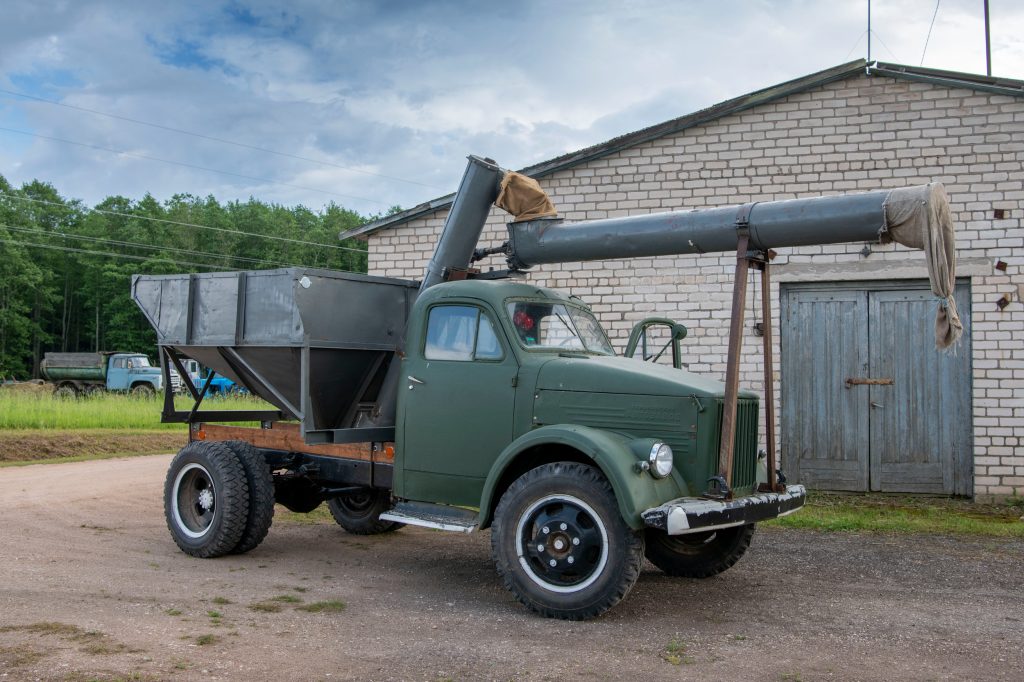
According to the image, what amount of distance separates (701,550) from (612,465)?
1.76m

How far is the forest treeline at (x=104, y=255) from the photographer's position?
59.1 m

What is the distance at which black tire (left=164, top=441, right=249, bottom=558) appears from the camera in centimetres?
738

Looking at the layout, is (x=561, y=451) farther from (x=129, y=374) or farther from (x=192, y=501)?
(x=129, y=374)

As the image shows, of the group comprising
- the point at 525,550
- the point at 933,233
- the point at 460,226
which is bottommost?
the point at 525,550

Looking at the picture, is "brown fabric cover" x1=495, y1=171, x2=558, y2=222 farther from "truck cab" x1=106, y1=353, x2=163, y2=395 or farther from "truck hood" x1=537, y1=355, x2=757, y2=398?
"truck cab" x1=106, y1=353, x2=163, y2=395

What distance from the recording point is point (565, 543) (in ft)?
18.9

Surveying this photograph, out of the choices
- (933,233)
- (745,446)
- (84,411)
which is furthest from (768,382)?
(84,411)

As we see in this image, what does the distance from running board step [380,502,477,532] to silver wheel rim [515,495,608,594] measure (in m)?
0.43

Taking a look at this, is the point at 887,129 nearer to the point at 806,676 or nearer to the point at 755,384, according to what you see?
the point at 755,384

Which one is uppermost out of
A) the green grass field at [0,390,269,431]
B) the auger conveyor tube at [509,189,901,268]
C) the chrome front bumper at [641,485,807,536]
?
the auger conveyor tube at [509,189,901,268]


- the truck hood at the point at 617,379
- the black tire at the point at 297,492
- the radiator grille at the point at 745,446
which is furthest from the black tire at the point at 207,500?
the radiator grille at the point at 745,446

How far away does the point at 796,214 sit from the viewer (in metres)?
6.00

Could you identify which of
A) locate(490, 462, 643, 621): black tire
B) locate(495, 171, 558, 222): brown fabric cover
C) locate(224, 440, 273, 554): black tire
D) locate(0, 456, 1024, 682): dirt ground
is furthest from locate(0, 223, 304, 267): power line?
locate(490, 462, 643, 621): black tire

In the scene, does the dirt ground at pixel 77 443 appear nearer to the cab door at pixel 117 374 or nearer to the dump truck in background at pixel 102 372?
the dump truck in background at pixel 102 372
